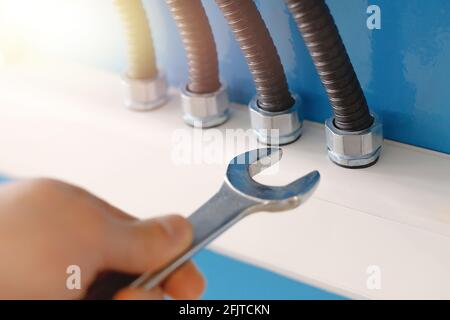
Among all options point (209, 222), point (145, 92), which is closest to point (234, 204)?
point (209, 222)

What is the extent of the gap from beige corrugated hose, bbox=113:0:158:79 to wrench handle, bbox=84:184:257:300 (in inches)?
10.3

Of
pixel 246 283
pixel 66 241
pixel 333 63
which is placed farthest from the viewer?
pixel 246 283

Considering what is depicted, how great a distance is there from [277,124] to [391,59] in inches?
4.5

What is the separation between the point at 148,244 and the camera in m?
0.50

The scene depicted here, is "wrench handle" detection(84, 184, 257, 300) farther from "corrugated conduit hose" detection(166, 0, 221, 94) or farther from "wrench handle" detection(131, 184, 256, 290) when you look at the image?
"corrugated conduit hose" detection(166, 0, 221, 94)

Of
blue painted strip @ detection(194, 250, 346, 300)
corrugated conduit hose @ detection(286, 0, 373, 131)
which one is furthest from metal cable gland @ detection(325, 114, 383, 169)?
blue painted strip @ detection(194, 250, 346, 300)

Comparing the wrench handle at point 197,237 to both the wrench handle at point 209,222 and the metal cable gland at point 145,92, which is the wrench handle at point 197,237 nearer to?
the wrench handle at point 209,222

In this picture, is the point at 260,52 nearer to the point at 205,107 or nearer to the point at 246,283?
the point at 205,107

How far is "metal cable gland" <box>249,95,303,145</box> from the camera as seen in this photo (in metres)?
0.70

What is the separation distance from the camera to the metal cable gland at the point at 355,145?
2.15 feet

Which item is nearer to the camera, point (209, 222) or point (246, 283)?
point (209, 222)
